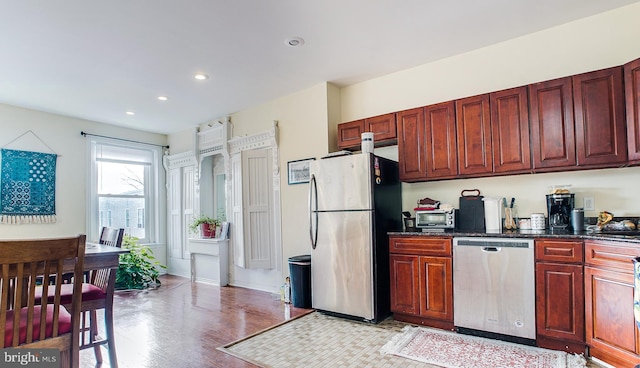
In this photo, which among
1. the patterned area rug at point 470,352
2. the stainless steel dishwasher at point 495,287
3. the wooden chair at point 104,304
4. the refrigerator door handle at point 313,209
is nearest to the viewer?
the wooden chair at point 104,304

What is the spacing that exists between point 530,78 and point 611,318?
2.08m

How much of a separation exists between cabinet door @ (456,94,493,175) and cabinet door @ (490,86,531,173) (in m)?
0.05

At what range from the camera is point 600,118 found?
2678 millimetres

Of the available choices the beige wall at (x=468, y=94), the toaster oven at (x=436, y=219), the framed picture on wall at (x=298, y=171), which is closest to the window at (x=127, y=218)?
the beige wall at (x=468, y=94)

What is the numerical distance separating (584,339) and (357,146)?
2677 millimetres

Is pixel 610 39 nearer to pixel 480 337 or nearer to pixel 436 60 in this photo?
pixel 436 60

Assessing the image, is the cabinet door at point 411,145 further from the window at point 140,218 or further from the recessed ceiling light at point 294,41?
the window at point 140,218

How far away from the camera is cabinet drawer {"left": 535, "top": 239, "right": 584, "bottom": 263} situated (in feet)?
8.20

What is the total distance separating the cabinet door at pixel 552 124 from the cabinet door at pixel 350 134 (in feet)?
5.64

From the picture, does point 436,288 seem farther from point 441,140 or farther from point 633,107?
point 633,107

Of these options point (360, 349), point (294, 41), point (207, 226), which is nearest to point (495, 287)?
point (360, 349)

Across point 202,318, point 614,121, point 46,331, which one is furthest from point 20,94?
point 614,121

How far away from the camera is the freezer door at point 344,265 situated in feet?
11.1

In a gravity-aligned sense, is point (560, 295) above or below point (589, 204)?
below
